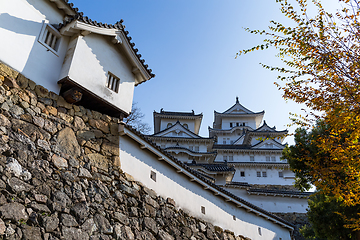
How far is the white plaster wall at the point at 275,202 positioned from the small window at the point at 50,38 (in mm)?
20003

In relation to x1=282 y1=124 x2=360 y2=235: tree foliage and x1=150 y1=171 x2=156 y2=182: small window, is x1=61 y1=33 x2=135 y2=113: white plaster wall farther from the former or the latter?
x1=282 y1=124 x2=360 y2=235: tree foliage

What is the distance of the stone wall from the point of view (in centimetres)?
628

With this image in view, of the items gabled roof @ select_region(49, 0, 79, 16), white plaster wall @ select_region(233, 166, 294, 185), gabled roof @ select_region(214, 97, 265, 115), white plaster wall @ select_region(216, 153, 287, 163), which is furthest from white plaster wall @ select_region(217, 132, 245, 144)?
gabled roof @ select_region(49, 0, 79, 16)

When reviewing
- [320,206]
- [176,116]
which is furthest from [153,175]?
[176,116]

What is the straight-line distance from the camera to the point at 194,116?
42.3 meters

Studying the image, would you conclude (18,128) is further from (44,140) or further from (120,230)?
(120,230)

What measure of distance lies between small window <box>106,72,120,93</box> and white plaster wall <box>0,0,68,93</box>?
1.78m

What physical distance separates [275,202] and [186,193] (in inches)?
663

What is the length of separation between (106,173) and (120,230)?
1758mm

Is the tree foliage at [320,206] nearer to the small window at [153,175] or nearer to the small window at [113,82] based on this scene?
the small window at [153,175]

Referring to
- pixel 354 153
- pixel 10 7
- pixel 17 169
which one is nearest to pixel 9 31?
pixel 10 7

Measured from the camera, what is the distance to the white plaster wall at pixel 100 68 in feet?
29.3

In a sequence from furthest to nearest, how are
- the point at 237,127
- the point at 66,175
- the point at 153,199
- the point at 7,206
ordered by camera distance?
the point at 237,127
the point at 153,199
the point at 66,175
the point at 7,206

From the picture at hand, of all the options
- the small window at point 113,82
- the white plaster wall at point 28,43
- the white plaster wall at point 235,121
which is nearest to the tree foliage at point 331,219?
the small window at point 113,82
